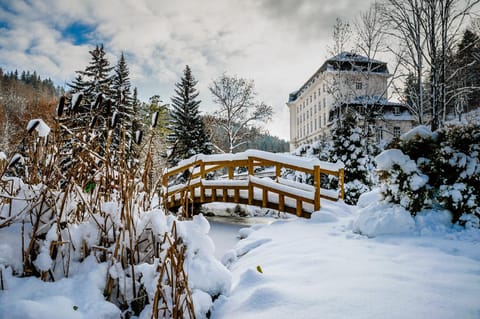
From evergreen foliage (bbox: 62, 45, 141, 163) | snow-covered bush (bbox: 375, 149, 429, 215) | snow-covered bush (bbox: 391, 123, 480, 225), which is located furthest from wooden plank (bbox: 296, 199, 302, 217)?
evergreen foliage (bbox: 62, 45, 141, 163)

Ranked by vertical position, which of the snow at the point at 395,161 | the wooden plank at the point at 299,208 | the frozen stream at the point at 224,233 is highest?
the snow at the point at 395,161

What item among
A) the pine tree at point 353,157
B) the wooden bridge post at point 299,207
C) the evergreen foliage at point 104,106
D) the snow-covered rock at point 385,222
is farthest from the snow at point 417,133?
the pine tree at point 353,157

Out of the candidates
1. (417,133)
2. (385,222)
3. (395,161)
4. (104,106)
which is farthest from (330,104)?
(104,106)

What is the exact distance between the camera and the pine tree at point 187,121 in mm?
17984

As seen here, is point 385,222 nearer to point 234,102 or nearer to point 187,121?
point 187,121

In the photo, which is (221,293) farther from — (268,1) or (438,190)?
(268,1)

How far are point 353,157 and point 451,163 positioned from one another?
5.10 meters

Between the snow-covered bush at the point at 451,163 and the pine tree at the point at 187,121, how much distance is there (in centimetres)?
1456

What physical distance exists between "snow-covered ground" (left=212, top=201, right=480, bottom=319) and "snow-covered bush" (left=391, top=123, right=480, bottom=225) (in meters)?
0.27

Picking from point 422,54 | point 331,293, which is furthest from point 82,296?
point 422,54

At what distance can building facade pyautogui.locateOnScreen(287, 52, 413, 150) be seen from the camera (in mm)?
17328

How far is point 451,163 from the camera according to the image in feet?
12.1

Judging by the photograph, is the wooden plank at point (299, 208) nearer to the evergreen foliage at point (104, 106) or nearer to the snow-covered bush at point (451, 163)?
the snow-covered bush at point (451, 163)

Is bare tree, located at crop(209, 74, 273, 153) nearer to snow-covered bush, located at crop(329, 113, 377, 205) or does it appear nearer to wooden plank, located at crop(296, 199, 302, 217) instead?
snow-covered bush, located at crop(329, 113, 377, 205)
